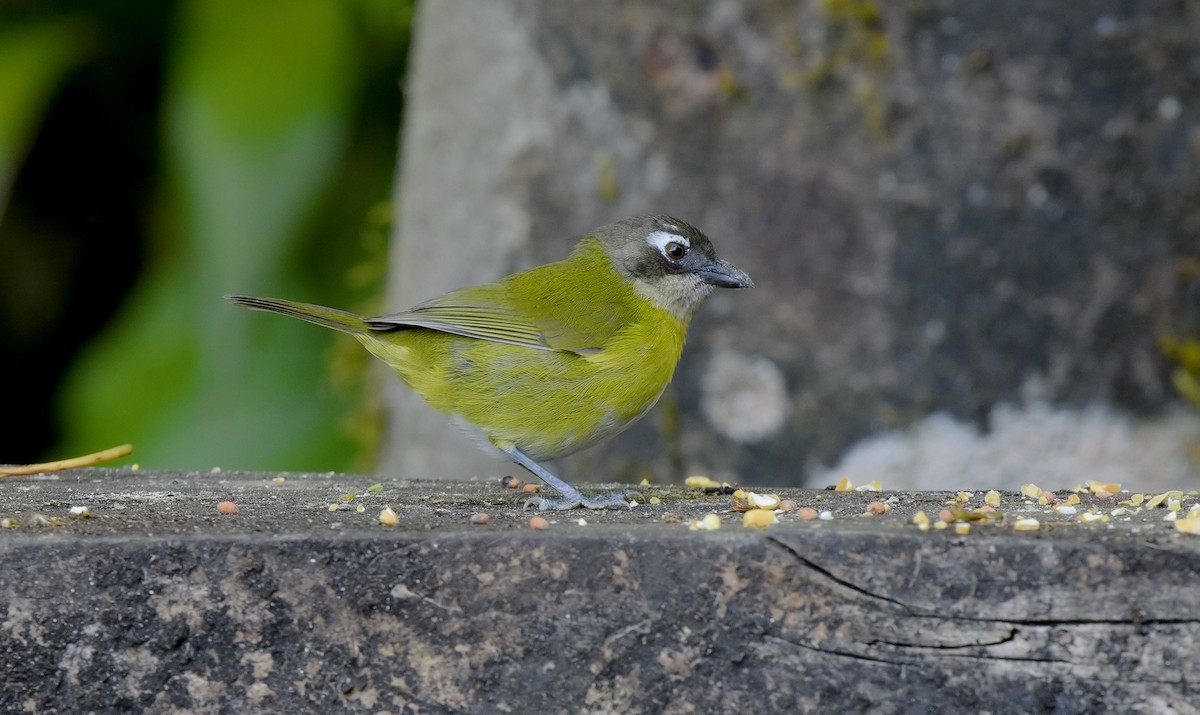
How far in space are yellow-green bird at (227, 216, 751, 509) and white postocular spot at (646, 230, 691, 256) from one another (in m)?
0.21

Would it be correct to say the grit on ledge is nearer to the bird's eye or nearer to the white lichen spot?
the white lichen spot

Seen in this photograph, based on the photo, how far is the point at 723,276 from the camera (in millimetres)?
4512

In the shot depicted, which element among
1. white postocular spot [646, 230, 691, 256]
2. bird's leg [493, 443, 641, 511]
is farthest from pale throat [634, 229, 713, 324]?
bird's leg [493, 443, 641, 511]

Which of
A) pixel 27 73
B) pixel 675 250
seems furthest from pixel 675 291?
pixel 27 73

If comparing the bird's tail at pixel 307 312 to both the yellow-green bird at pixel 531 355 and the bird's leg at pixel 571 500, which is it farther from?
the bird's leg at pixel 571 500

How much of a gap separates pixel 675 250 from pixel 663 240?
0.05 m

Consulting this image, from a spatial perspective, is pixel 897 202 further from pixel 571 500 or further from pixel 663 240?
pixel 571 500

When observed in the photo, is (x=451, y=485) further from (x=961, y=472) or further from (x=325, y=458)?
(x=325, y=458)

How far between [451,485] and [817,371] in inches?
67.8

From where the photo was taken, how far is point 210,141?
6.08 meters

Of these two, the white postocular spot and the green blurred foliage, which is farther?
the green blurred foliage

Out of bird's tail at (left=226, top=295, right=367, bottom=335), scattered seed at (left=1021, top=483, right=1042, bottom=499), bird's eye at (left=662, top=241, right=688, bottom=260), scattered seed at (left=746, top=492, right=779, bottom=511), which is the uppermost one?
bird's eye at (left=662, top=241, right=688, bottom=260)

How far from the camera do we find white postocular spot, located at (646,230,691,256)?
4551mm

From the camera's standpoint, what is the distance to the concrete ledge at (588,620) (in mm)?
2367
